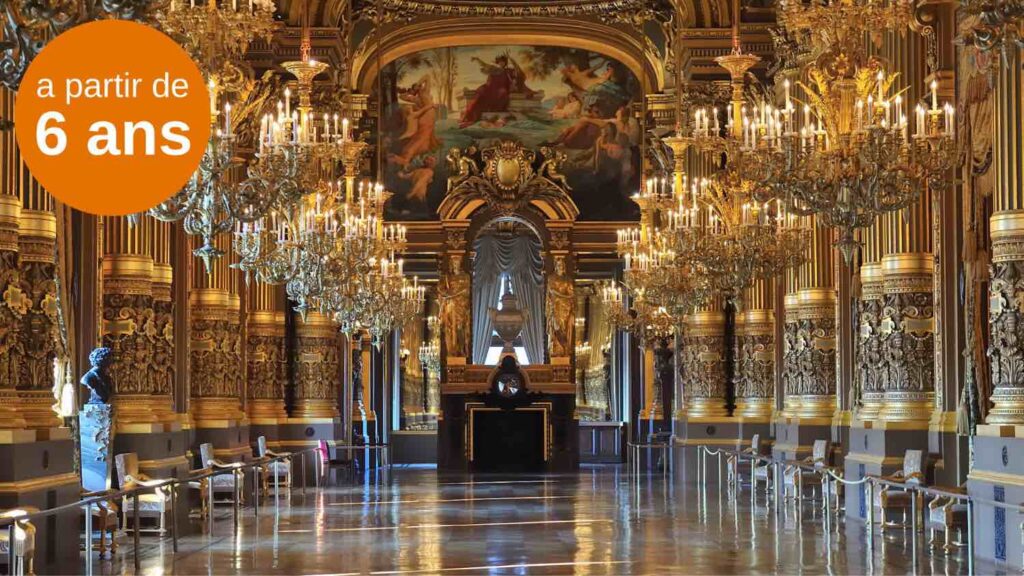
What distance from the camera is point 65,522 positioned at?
1567 cm

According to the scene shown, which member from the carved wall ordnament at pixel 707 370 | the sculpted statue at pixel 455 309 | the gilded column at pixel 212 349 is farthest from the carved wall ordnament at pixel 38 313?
the sculpted statue at pixel 455 309

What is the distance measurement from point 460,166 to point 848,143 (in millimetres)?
28634

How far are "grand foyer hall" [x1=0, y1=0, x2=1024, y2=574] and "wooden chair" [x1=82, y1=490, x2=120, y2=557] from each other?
13cm

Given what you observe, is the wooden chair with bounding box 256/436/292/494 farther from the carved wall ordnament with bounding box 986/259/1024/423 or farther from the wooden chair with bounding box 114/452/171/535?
the carved wall ordnament with bounding box 986/259/1024/423

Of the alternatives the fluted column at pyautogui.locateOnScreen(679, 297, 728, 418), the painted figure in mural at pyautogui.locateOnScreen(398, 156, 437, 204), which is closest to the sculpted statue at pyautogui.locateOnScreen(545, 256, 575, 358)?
the painted figure in mural at pyautogui.locateOnScreen(398, 156, 437, 204)

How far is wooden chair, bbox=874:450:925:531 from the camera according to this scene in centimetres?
1861

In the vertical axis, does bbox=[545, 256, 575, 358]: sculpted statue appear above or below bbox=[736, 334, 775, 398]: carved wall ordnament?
above

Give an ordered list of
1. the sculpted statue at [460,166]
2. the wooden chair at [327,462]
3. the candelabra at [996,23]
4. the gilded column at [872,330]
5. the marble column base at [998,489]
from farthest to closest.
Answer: the sculpted statue at [460,166] < the wooden chair at [327,462] < the gilded column at [872,330] < the marble column base at [998,489] < the candelabra at [996,23]

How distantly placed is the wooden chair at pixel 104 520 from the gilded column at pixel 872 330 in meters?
Answer: 9.87

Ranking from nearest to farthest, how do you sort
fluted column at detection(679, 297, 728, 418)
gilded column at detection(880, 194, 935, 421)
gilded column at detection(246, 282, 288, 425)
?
1. gilded column at detection(880, 194, 935, 421)
2. gilded column at detection(246, 282, 288, 425)
3. fluted column at detection(679, 297, 728, 418)

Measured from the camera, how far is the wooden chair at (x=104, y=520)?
16812 mm

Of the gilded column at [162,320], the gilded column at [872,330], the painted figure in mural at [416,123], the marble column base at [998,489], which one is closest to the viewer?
the marble column base at [998,489]

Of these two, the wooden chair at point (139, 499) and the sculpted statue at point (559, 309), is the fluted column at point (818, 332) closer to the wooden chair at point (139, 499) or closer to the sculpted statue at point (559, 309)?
the wooden chair at point (139, 499)

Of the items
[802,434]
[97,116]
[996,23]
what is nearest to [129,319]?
[97,116]
